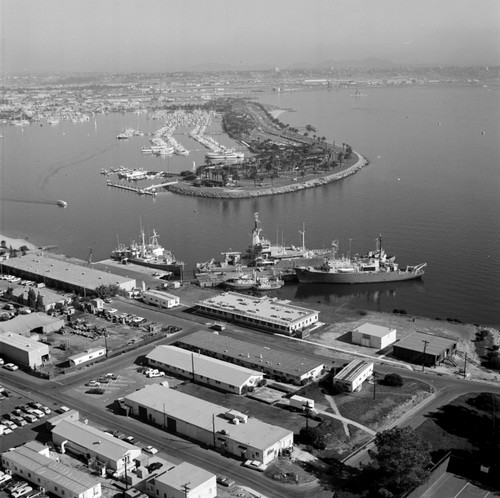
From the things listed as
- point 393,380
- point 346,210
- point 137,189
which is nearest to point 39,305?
point 393,380

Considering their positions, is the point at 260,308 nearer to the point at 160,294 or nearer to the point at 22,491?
the point at 160,294

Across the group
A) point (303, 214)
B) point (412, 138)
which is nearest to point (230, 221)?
point (303, 214)

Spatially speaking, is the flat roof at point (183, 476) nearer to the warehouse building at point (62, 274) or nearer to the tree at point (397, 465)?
the tree at point (397, 465)

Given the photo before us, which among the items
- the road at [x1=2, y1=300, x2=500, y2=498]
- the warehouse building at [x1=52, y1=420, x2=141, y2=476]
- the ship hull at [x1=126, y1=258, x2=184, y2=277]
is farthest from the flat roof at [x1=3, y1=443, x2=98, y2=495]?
the ship hull at [x1=126, y1=258, x2=184, y2=277]

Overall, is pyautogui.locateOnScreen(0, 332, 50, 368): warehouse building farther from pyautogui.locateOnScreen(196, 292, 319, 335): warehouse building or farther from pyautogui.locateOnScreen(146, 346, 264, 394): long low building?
pyautogui.locateOnScreen(196, 292, 319, 335): warehouse building

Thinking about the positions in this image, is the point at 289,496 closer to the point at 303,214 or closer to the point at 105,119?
the point at 303,214
